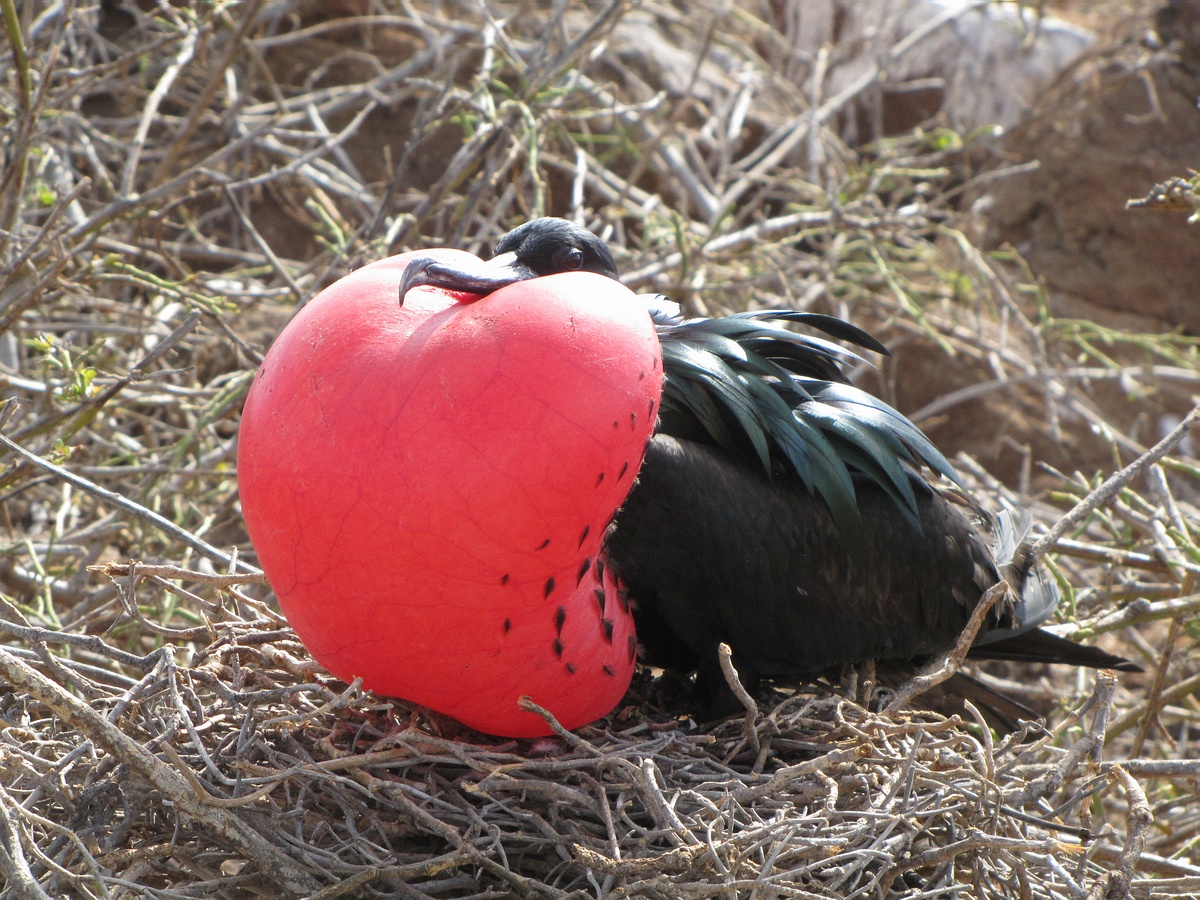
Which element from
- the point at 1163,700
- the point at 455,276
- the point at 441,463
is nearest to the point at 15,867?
the point at 441,463

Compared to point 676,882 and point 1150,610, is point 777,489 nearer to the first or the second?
point 676,882

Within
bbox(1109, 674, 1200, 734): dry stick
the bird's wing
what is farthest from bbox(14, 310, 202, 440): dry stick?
bbox(1109, 674, 1200, 734): dry stick

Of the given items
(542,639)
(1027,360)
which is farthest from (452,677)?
(1027,360)

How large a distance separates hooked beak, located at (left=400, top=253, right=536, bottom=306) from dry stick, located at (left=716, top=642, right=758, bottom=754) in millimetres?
486

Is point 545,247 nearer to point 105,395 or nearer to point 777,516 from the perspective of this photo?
point 777,516

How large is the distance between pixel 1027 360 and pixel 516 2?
197 cm

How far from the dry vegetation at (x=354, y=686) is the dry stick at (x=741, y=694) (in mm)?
13

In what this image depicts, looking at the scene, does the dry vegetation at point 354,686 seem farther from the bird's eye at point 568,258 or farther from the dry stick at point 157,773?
the bird's eye at point 568,258

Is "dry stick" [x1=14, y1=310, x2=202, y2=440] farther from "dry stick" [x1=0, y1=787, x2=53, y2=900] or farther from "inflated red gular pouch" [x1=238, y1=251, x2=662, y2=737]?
"dry stick" [x1=0, y1=787, x2=53, y2=900]

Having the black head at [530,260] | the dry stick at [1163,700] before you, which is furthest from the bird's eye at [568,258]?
the dry stick at [1163,700]

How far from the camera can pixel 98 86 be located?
2938 mm

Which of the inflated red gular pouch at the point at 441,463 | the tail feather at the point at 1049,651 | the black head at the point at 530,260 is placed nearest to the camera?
the inflated red gular pouch at the point at 441,463

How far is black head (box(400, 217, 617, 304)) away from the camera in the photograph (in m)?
1.33

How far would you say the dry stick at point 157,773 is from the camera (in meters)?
1.15
